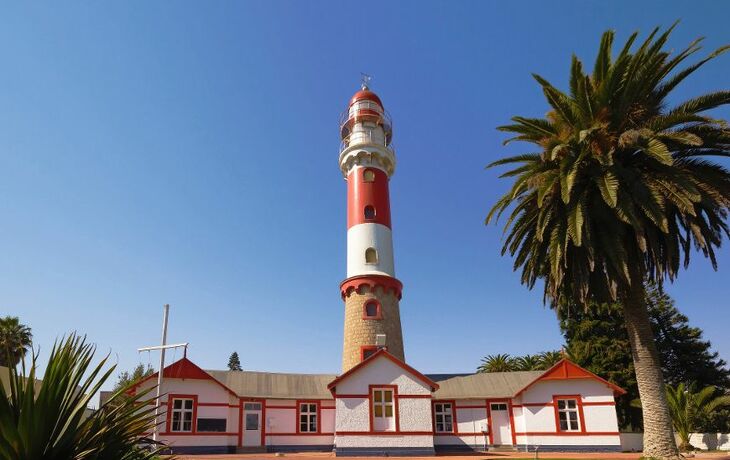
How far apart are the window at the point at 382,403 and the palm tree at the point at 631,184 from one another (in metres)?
10.7

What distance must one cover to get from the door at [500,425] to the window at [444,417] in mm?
2271

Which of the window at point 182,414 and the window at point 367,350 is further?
the window at point 367,350

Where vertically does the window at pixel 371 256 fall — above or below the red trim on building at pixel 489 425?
above

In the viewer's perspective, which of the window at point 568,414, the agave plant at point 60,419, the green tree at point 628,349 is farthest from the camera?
the green tree at point 628,349

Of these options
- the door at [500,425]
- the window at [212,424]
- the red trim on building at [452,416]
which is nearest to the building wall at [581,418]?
the door at [500,425]

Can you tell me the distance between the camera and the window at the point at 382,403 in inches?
955

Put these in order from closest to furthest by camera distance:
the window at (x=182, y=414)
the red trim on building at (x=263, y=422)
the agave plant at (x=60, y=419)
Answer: the agave plant at (x=60, y=419) → the window at (x=182, y=414) → the red trim on building at (x=263, y=422)

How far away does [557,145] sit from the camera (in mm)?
17016

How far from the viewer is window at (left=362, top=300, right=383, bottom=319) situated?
28.2m

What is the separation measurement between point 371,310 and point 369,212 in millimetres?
6431

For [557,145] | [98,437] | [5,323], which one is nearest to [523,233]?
[557,145]

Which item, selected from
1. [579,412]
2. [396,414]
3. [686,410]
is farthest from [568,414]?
[396,414]

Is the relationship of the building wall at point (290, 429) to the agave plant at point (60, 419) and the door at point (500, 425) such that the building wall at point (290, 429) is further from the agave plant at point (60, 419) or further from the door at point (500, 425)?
the agave plant at point (60, 419)

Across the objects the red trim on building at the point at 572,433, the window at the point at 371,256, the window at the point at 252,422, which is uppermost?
the window at the point at 371,256
